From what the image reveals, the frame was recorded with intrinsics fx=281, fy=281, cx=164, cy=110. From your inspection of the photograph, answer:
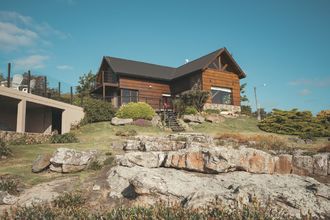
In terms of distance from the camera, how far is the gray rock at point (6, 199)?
8297 millimetres

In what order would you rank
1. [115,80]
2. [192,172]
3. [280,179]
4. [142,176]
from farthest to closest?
1. [115,80]
2. [192,172]
3. [280,179]
4. [142,176]

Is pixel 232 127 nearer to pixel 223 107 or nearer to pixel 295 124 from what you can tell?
pixel 295 124

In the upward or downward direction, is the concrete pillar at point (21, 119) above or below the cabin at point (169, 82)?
below

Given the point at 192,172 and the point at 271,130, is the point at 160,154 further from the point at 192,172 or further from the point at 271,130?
the point at 271,130

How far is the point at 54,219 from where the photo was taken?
215 inches

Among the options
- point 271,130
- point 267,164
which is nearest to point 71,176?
point 267,164

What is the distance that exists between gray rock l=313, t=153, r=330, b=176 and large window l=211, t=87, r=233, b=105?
2412cm

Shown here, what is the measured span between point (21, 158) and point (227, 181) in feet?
33.7

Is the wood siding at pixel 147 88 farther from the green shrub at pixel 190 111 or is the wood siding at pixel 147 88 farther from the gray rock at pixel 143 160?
the gray rock at pixel 143 160

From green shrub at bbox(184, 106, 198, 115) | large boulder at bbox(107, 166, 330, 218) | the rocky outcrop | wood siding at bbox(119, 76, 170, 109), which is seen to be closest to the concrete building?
wood siding at bbox(119, 76, 170, 109)

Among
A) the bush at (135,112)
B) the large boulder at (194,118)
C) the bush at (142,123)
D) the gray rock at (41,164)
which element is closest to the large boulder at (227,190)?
the gray rock at (41,164)

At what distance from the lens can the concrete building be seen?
931 inches

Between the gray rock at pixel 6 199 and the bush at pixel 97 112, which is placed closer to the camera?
the gray rock at pixel 6 199

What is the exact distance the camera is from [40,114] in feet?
93.1
